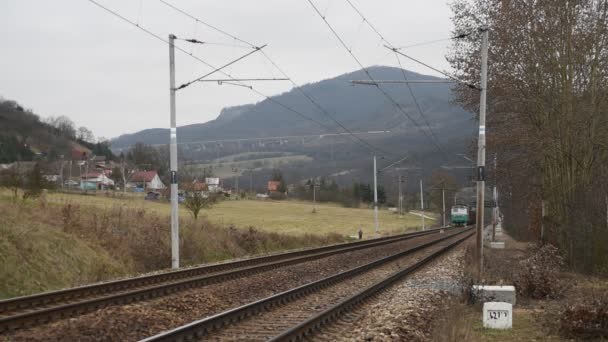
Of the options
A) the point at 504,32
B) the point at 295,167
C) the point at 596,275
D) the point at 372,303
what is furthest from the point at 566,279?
the point at 295,167

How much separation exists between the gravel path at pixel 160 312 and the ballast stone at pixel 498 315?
536cm

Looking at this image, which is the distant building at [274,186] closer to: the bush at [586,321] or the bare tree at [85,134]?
the bare tree at [85,134]

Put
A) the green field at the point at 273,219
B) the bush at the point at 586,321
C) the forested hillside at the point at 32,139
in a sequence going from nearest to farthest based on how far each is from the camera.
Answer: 1. the bush at the point at 586,321
2. the green field at the point at 273,219
3. the forested hillside at the point at 32,139

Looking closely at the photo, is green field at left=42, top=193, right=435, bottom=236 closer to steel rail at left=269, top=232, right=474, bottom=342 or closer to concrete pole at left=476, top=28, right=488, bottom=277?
concrete pole at left=476, top=28, right=488, bottom=277

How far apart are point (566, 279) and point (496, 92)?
36.1 feet

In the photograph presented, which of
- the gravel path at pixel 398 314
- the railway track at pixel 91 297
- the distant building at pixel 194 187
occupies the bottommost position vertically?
the gravel path at pixel 398 314

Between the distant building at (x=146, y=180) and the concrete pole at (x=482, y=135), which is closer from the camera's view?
the concrete pole at (x=482, y=135)

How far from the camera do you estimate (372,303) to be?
15867mm

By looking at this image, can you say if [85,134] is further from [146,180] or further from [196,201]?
[196,201]

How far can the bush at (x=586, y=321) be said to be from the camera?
10867 mm

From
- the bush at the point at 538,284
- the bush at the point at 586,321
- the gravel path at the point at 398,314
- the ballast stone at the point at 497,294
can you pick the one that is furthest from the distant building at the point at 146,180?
the bush at the point at 586,321

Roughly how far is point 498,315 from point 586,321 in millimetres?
1902

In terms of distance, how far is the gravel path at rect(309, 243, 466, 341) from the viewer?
448 inches

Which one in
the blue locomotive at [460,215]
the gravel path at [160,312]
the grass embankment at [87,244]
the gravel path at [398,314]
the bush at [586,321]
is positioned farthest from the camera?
the blue locomotive at [460,215]
